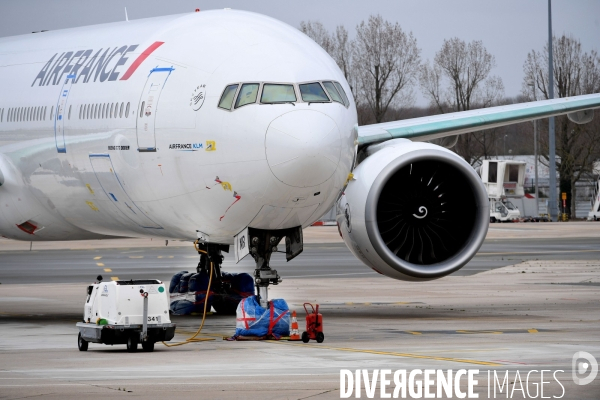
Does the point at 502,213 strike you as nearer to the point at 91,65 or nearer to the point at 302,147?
the point at 91,65

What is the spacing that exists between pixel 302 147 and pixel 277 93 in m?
1.06

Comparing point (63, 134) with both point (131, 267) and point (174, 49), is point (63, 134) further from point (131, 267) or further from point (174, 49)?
point (131, 267)

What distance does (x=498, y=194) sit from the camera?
7350 cm

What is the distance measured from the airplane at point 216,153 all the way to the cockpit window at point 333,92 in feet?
0.07

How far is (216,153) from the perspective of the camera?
49.0ft

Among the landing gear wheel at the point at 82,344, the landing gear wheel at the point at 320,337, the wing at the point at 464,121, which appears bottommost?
the landing gear wheel at the point at 82,344

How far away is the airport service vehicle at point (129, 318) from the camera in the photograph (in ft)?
46.3

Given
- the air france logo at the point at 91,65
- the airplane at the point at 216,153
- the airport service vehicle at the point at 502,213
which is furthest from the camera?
the airport service vehicle at the point at 502,213

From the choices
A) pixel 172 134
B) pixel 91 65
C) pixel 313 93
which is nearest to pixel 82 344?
pixel 172 134

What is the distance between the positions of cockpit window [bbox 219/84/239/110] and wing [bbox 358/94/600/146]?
4812 mm

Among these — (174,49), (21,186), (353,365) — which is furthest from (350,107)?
(21,186)

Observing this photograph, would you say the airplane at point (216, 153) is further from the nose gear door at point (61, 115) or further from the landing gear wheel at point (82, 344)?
the landing gear wheel at point (82, 344)

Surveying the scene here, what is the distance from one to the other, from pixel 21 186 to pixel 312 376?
9.43 metres

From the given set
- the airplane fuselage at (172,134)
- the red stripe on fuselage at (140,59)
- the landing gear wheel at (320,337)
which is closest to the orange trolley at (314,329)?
the landing gear wheel at (320,337)
